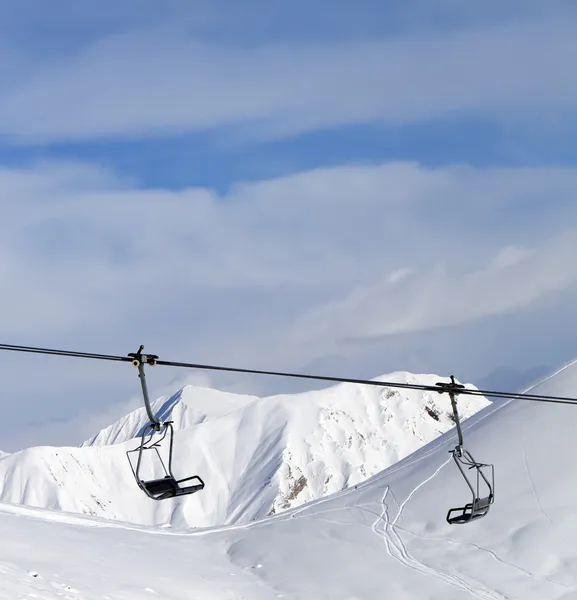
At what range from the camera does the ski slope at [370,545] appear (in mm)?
38406

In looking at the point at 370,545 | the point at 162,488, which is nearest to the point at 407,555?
the point at 370,545

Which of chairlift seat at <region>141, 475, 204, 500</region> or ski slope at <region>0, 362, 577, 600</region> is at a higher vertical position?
ski slope at <region>0, 362, 577, 600</region>

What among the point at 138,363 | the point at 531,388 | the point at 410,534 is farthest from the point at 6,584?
the point at 531,388

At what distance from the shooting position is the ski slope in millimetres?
38406

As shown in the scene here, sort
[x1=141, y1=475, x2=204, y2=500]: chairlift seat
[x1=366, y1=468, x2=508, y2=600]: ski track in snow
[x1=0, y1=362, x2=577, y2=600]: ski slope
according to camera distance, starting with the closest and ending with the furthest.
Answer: [x1=141, y1=475, x2=204, y2=500]: chairlift seat, [x1=0, y1=362, x2=577, y2=600]: ski slope, [x1=366, y1=468, x2=508, y2=600]: ski track in snow

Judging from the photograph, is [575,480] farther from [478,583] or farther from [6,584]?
[6,584]

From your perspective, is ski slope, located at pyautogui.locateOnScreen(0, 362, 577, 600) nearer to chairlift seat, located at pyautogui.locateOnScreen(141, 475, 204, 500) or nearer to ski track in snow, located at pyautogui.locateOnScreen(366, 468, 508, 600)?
ski track in snow, located at pyautogui.locateOnScreen(366, 468, 508, 600)

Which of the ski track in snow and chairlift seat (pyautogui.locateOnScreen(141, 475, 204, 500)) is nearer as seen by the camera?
chairlift seat (pyautogui.locateOnScreen(141, 475, 204, 500))

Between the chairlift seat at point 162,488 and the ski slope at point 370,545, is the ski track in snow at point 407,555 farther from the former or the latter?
the chairlift seat at point 162,488

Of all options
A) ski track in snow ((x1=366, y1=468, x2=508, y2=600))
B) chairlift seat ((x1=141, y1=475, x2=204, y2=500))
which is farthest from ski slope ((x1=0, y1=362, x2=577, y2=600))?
chairlift seat ((x1=141, y1=475, x2=204, y2=500))

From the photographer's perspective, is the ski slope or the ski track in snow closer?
the ski slope

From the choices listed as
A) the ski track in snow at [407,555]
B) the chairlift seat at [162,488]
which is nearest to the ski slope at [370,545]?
→ the ski track in snow at [407,555]

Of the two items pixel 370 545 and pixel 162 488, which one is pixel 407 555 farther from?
pixel 162 488

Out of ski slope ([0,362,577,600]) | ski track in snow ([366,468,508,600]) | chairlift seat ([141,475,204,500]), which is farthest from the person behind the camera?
ski track in snow ([366,468,508,600])
